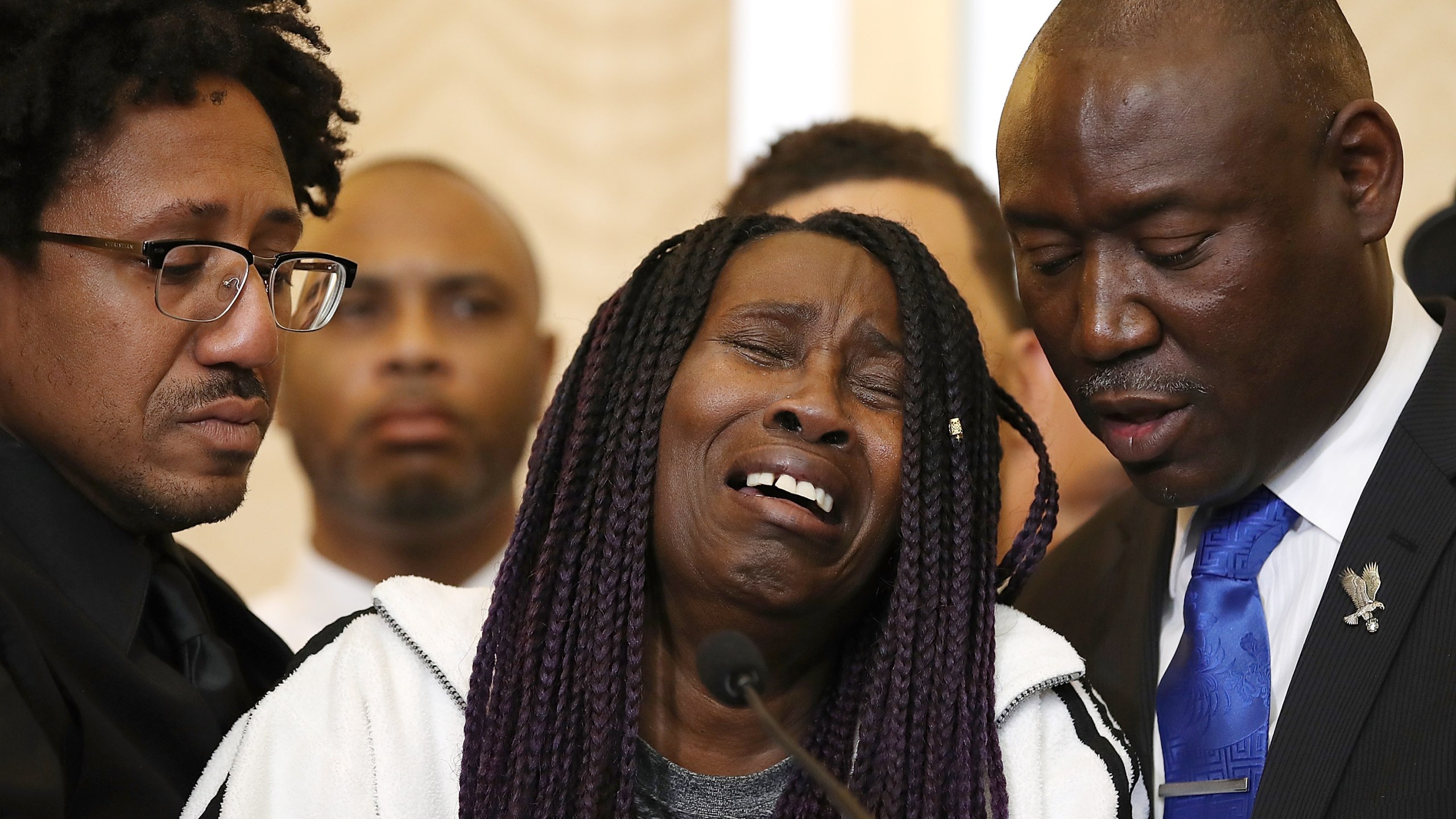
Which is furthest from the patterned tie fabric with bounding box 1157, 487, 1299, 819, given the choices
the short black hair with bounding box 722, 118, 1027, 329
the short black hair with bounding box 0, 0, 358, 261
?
the short black hair with bounding box 0, 0, 358, 261

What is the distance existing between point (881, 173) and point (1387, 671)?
5.22ft

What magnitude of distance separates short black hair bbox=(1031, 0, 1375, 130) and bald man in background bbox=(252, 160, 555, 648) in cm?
168

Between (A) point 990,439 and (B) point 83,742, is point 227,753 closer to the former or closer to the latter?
(B) point 83,742

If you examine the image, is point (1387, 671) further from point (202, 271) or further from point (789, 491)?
point (202, 271)

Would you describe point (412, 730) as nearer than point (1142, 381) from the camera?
Yes

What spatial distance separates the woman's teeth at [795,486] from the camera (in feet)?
6.47

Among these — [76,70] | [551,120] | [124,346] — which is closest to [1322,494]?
[124,346]

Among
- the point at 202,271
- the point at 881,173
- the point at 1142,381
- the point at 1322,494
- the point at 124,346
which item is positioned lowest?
the point at 1322,494

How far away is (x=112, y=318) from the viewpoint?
214 centimetres

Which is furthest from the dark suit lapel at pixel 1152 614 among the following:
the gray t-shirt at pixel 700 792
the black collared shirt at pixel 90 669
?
the black collared shirt at pixel 90 669

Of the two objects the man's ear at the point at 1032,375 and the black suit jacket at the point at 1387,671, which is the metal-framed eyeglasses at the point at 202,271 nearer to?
the black suit jacket at the point at 1387,671

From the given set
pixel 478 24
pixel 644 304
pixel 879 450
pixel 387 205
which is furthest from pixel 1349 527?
pixel 478 24

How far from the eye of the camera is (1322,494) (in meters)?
2.23

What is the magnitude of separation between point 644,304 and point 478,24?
12.3 ft
